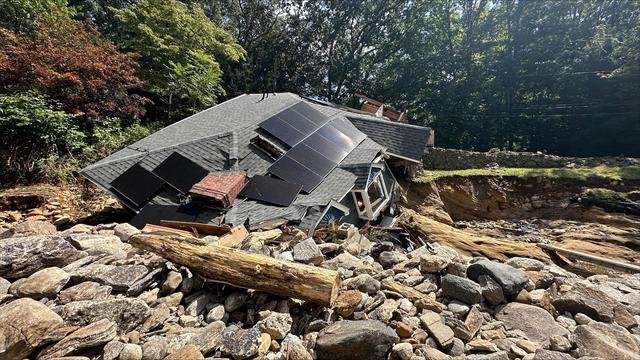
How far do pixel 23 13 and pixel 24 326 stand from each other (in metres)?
16.3

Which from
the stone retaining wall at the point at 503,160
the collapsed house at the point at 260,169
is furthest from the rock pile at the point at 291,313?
the stone retaining wall at the point at 503,160

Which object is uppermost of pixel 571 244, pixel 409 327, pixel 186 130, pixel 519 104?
pixel 519 104

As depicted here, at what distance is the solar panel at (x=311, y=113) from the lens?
1175 cm

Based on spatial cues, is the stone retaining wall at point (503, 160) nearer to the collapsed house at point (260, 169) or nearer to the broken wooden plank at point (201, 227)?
the collapsed house at point (260, 169)

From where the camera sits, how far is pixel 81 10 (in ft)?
62.1

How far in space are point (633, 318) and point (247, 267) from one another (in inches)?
198

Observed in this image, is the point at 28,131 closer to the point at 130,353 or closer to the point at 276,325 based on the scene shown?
the point at 130,353

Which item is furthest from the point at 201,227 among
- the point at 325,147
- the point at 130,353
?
the point at 325,147

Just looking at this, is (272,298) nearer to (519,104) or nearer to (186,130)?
(186,130)

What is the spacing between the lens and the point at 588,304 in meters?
3.58

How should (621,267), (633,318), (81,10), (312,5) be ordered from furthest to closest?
(312,5)
(81,10)
(621,267)
(633,318)

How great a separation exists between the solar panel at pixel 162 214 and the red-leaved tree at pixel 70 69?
240 inches

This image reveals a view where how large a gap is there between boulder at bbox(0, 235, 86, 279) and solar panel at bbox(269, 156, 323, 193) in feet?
16.8

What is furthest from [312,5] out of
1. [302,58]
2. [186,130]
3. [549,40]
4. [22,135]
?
[22,135]
